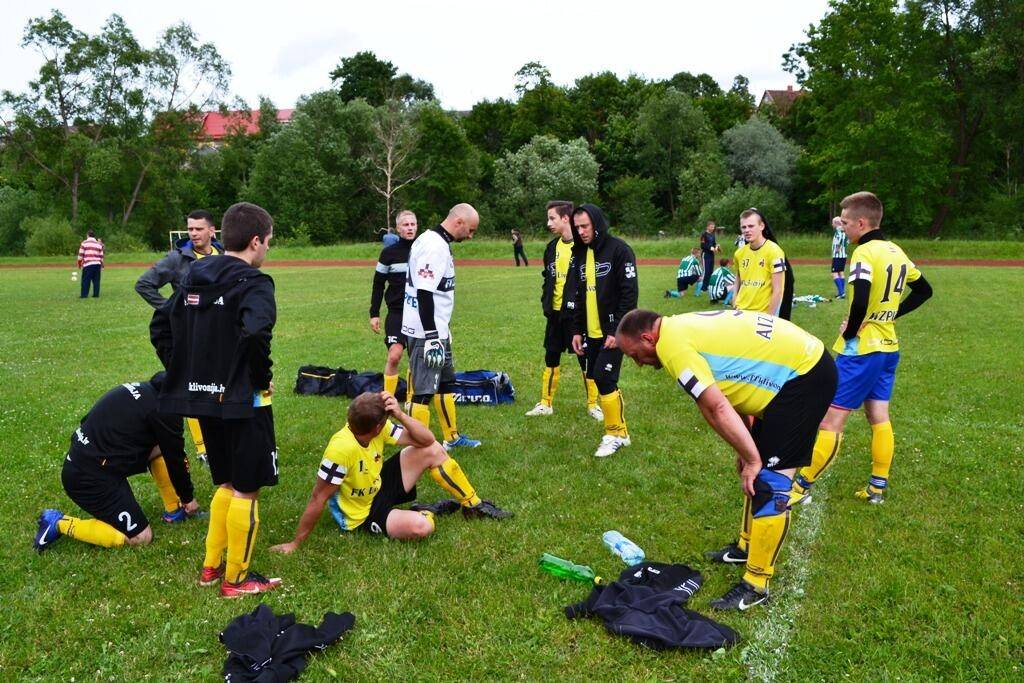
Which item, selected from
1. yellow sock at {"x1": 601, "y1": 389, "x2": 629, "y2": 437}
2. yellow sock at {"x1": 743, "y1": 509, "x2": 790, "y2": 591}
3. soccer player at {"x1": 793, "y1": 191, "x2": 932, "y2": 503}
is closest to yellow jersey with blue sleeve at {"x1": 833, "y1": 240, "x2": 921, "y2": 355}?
soccer player at {"x1": 793, "y1": 191, "x2": 932, "y2": 503}

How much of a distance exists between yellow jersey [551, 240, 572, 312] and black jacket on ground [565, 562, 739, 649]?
419cm

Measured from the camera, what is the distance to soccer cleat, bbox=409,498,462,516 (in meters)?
5.44

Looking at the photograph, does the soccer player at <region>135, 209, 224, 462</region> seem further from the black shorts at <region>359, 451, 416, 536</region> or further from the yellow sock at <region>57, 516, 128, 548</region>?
the black shorts at <region>359, 451, 416, 536</region>

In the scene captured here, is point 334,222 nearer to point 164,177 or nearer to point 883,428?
point 164,177

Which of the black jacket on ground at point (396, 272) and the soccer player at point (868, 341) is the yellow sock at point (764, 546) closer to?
the soccer player at point (868, 341)

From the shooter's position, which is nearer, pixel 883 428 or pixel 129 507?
pixel 129 507

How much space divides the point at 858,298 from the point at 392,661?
4.25 meters

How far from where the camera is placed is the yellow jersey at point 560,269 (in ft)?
26.6

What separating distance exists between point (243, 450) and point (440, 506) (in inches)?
74.5

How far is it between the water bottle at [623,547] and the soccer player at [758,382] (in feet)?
2.18

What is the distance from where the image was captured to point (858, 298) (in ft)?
17.5

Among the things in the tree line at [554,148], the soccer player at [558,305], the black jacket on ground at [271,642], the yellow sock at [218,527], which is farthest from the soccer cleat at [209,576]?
the tree line at [554,148]

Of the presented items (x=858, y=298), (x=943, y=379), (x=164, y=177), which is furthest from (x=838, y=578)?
(x=164, y=177)

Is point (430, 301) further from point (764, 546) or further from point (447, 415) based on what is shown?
point (764, 546)
